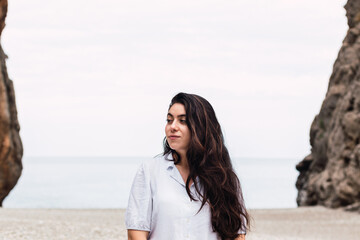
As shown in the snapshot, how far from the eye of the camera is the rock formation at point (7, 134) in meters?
19.1

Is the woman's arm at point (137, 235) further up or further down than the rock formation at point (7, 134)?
further up

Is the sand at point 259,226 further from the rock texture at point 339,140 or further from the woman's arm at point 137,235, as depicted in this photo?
the woman's arm at point 137,235

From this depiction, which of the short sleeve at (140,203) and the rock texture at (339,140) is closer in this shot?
the short sleeve at (140,203)

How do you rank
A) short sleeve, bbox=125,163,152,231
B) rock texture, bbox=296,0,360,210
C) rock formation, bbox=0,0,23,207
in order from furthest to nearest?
rock texture, bbox=296,0,360,210 < rock formation, bbox=0,0,23,207 < short sleeve, bbox=125,163,152,231

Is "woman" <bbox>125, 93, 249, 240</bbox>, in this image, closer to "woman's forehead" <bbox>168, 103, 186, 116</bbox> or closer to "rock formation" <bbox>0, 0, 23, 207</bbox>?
"woman's forehead" <bbox>168, 103, 186, 116</bbox>

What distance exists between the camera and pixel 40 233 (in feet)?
33.6

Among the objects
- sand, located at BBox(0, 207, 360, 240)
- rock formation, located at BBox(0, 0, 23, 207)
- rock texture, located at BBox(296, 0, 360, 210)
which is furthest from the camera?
rock texture, located at BBox(296, 0, 360, 210)

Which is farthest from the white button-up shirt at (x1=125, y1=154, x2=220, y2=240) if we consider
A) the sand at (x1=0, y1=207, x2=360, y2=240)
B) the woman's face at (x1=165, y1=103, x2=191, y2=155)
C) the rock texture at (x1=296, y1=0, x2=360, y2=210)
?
the rock texture at (x1=296, y1=0, x2=360, y2=210)

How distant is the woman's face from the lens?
8.95 feet

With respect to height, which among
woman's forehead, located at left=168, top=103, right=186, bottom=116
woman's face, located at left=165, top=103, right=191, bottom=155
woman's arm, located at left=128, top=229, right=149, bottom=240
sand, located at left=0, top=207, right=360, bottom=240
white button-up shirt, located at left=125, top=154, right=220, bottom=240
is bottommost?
sand, located at left=0, top=207, right=360, bottom=240

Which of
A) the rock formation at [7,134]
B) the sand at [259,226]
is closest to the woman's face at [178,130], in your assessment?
the sand at [259,226]

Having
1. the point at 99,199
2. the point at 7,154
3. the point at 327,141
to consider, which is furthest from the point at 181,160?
the point at 99,199

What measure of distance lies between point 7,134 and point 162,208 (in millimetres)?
17476

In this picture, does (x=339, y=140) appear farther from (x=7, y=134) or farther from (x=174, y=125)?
(x=174, y=125)
